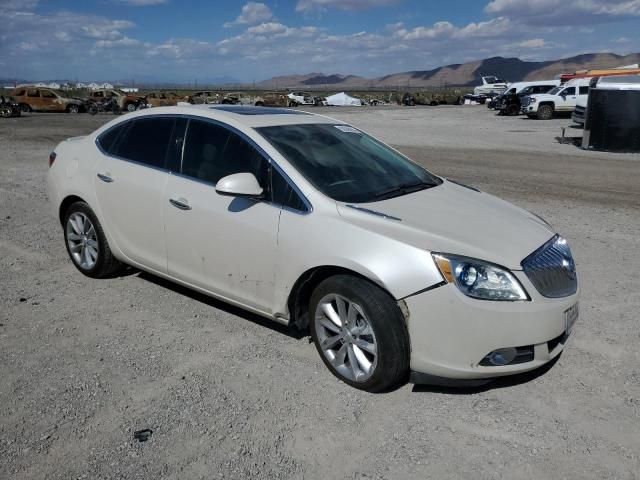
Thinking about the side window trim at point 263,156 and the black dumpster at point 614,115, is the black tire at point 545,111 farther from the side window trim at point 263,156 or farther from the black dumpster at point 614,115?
the side window trim at point 263,156

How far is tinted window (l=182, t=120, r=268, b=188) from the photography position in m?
3.92

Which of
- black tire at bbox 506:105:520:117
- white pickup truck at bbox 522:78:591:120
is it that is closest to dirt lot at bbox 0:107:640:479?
white pickup truck at bbox 522:78:591:120

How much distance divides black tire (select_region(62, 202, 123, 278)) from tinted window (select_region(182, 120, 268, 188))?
4.12ft

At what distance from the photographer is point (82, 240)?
5.25m

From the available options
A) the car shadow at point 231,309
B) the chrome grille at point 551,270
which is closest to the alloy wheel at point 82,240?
the car shadow at point 231,309

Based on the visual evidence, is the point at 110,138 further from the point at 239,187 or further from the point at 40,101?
the point at 40,101

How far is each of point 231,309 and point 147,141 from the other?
60.5 inches

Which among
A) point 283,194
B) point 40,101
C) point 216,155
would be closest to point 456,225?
point 283,194

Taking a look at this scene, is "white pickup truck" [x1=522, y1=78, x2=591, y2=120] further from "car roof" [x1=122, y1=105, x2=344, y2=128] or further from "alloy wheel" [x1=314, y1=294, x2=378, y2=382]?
"alloy wheel" [x1=314, y1=294, x2=378, y2=382]

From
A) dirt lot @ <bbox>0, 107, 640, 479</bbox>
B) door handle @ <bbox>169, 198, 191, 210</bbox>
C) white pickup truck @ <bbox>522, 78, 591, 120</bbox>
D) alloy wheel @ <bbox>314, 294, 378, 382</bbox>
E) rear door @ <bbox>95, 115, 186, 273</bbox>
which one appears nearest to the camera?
dirt lot @ <bbox>0, 107, 640, 479</bbox>

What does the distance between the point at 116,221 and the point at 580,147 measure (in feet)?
52.7

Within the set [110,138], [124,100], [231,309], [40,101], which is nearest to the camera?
[231,309]

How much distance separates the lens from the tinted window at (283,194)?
3590 millimetres

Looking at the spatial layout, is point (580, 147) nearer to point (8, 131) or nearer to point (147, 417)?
point (147, 417)
